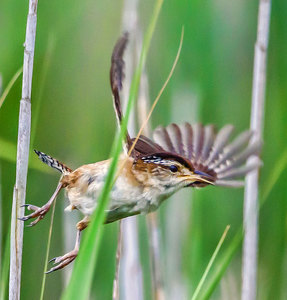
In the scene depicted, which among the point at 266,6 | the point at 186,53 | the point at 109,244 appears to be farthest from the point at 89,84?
the point at 266,6

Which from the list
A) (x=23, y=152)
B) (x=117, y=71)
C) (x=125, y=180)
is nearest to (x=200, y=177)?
(x=125, y=180)

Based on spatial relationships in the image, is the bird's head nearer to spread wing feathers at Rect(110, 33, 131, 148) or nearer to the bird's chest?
the bird's chest

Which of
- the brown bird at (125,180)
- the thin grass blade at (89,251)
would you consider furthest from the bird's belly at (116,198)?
the thin grass blade at (89,251)

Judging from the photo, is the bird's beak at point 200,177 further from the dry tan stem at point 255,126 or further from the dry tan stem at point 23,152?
the dry tan stem at point 255,126

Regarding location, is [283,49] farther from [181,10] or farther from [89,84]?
[89,84]

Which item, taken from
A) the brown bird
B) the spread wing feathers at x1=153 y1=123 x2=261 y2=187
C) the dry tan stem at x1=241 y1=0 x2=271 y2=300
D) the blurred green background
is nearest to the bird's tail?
the brown bird

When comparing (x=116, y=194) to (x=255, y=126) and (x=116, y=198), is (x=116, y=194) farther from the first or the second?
(x=255, y=126)

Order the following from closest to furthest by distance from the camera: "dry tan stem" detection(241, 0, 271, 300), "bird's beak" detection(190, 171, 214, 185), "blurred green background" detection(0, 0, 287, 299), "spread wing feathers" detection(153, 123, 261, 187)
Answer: "bird's beak" detection(190, 171, 214, 185), "spread wing feathers" detection(153, 123, 261, 187), "dry tan stem" detection(241, 0, 271, 300), "blurred green background" detection(0, 0, 287, 299)
